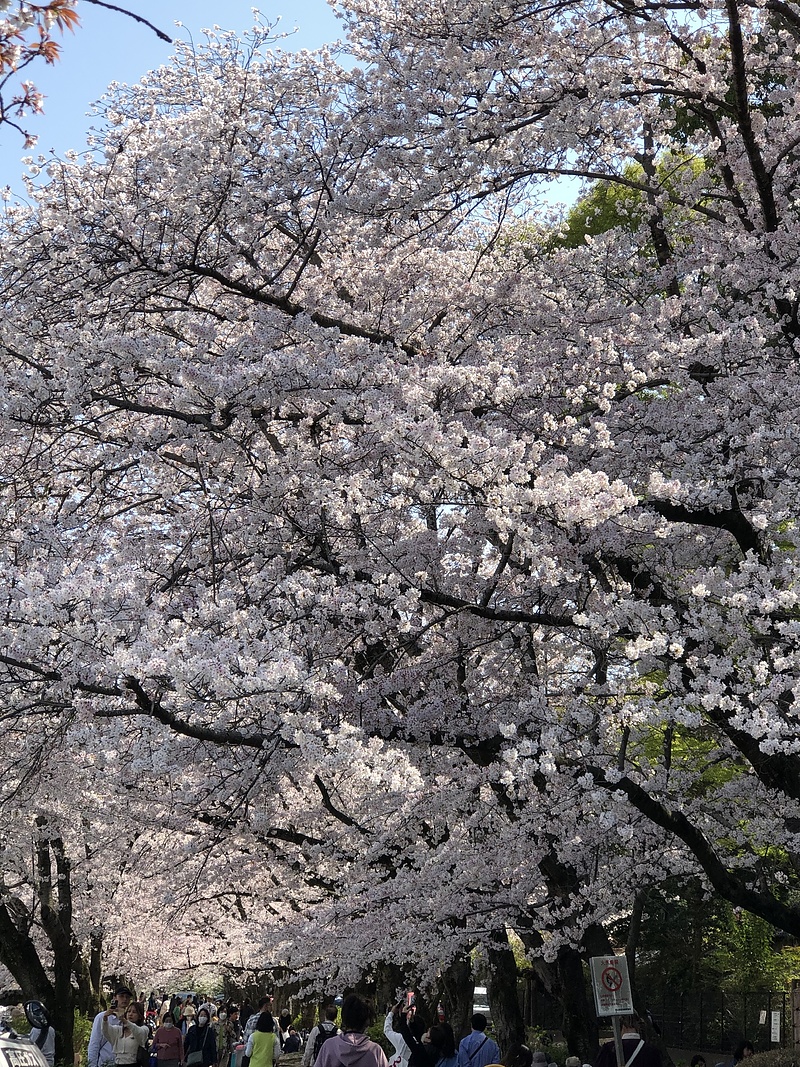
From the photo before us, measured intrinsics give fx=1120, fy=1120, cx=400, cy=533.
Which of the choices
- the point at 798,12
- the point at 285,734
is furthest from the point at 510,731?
the point at 798,12

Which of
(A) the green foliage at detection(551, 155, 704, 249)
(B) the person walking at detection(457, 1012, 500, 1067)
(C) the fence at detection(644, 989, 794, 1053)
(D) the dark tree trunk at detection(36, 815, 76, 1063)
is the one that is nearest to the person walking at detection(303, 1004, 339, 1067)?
(B) the person walking at detection(457, 1012, 500, 1067)

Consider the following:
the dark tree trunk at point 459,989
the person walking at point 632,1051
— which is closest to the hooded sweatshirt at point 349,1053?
the person walking at point 632,1051

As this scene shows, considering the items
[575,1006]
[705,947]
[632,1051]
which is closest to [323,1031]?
[575,1006]

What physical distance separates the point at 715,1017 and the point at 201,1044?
11.0 meters

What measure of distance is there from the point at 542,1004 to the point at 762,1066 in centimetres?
1884

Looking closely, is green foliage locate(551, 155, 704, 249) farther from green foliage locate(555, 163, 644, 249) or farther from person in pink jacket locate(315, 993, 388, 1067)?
person in pink jacket locate(315, 993, 388, 1067)

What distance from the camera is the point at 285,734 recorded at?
708 cm

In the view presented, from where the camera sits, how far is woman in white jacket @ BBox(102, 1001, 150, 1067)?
10344 millimetres

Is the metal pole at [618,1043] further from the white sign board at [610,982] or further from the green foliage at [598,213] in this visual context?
the green foliage at [598,213]

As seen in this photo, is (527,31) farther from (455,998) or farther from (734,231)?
A: (455,998)

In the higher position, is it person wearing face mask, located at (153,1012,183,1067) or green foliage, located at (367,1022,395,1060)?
person wearing face mask, located at (153,1012,183,1067)

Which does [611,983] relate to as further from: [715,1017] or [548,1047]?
[715,1017]

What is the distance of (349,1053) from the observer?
21.3 ft

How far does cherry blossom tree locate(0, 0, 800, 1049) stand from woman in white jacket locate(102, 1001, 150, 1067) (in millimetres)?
2309
